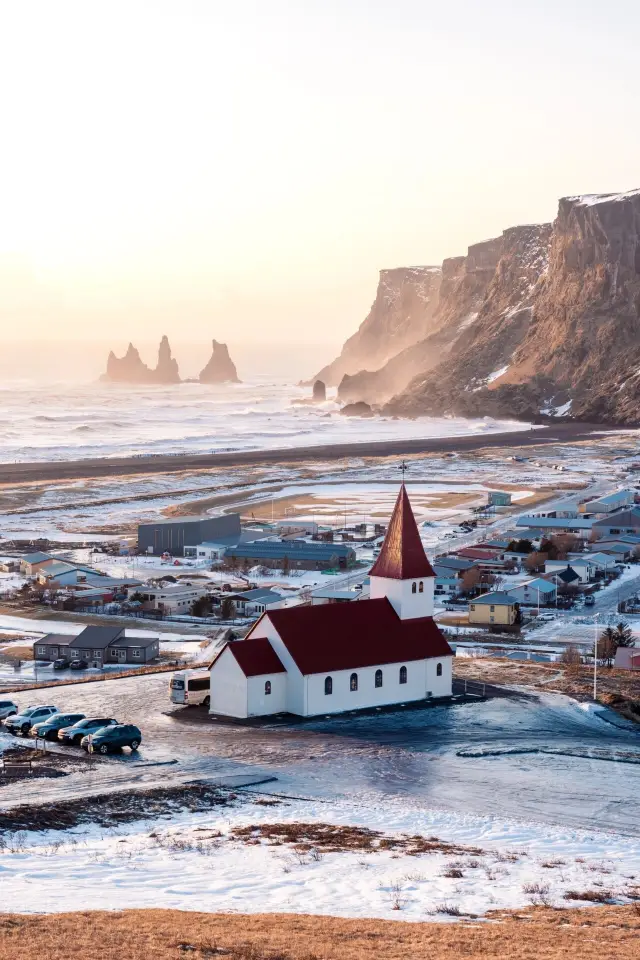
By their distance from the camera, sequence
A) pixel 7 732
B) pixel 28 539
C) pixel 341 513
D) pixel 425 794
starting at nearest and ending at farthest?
pixel 425 794, pixel 7 732, pixel 28 539, pixel 341 513

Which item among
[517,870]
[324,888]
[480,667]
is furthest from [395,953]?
[480,667]

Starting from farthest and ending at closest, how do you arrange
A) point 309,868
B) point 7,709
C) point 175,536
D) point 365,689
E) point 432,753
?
point 175,536, point 365,689, point 7,709, point 432,753, point 309,868

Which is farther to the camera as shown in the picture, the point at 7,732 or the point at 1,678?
the point at 1,678

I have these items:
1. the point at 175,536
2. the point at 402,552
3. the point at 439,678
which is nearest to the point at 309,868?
the point at 439,678

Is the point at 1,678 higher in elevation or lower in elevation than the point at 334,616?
lower

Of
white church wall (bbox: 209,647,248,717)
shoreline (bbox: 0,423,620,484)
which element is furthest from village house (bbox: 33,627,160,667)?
shoreline (bbox: 0,423,620,484)

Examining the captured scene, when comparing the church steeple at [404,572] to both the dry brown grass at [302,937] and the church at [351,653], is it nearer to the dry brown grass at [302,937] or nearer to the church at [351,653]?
the church at [351,653]

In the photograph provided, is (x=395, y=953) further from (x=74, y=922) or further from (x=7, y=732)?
(x=7, y=732)

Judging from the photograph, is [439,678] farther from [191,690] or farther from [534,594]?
[534,594]
